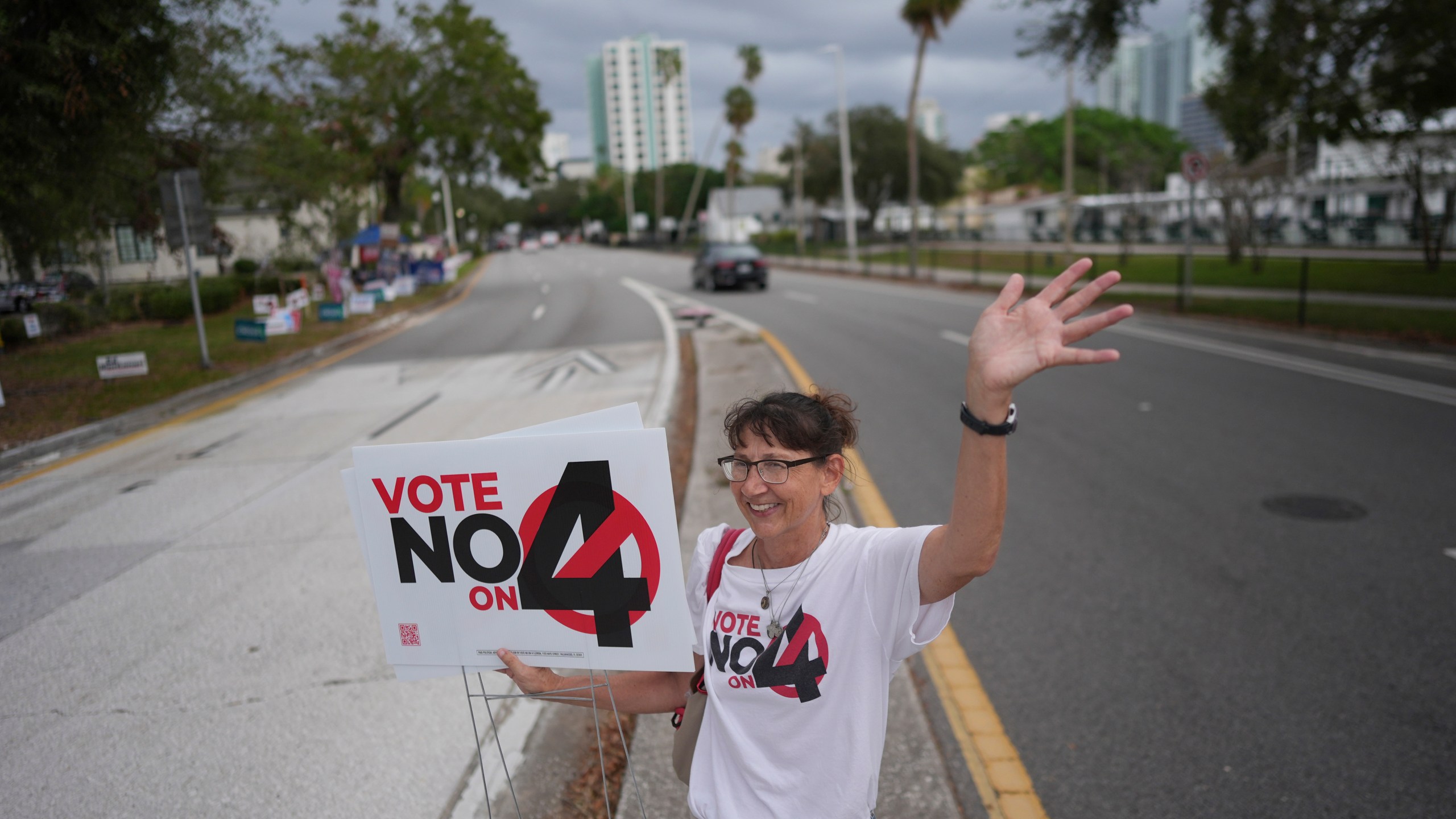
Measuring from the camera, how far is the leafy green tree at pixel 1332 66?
13.4 m

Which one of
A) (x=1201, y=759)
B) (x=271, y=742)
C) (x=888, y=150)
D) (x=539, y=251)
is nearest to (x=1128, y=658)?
(x=1201, y=759)

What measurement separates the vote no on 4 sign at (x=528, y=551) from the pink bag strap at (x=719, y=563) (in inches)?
4.9

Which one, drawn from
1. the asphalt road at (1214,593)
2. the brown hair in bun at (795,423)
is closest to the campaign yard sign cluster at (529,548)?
the brown hair in bun at (795,423)

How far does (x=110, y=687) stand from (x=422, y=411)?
726 centimetres

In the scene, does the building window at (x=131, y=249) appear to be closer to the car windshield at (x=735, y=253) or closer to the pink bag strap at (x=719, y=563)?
the car windshield at (x=735, y=253)

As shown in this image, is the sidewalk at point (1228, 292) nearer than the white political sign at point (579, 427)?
No

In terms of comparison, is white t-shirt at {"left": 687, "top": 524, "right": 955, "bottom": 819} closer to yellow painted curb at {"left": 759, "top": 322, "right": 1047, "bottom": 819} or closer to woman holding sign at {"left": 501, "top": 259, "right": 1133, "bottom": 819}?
woman holding sign at {"left": 501, "top": 259, "right": 1133, "bottom": 819}

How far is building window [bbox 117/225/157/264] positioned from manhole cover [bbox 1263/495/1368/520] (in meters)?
26.2

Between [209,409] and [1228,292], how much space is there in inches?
850

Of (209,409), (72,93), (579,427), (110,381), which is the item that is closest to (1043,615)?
(579,427)

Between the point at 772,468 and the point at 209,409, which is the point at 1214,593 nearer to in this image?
the point at 772,468

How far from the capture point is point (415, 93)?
30.6 metres

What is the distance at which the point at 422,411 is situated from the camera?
1138cm

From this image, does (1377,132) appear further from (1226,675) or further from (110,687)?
(110,687)
